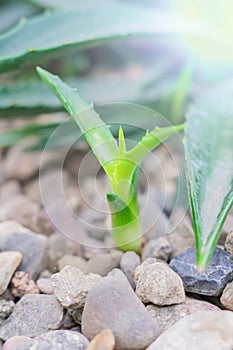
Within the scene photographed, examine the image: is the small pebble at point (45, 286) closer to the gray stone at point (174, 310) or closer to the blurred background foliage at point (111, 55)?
the gray stone at point (174, 310)

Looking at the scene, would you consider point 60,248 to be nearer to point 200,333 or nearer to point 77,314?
point 77,314

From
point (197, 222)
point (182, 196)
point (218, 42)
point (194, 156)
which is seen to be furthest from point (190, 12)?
point (197, 222)

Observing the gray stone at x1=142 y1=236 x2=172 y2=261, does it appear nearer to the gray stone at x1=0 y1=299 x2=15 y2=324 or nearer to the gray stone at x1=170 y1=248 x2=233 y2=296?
the gray stone at x1=170 y1=248 x2=233 y2=296

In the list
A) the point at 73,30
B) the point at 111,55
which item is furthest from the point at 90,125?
the point at 111,55

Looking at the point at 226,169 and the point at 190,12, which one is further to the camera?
the point at 190,12

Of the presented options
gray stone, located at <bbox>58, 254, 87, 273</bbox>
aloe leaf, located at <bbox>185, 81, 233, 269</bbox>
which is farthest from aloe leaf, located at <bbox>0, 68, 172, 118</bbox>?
gray stone, located at <bbox>58, 254, 87, 273</bbox>

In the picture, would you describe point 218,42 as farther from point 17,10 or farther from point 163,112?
point 17,10
